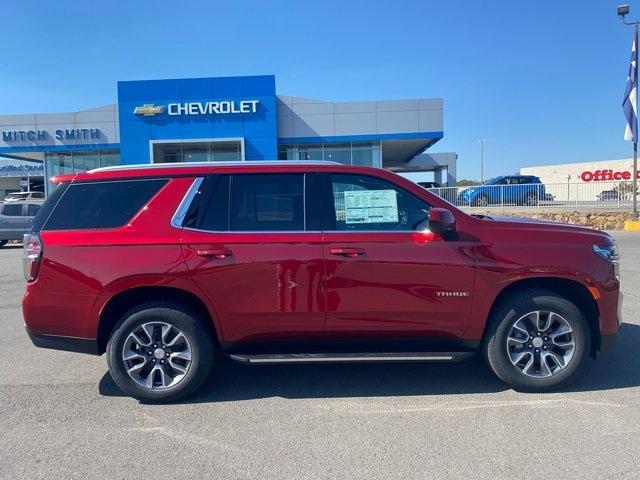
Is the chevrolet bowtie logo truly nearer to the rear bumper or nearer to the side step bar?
the rear bumper

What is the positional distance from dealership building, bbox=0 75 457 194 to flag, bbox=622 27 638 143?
10679 mm

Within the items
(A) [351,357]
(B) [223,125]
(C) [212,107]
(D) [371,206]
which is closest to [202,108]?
(C) [212,107]

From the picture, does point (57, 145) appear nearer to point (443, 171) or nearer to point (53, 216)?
point (53, 216)

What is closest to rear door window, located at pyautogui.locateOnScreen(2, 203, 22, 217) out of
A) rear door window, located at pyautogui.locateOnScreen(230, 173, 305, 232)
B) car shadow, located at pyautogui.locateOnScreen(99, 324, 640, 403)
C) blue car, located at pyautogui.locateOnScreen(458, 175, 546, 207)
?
car shadow, located at pyautogui.locateOnScreen(99, 324, 640, 403)

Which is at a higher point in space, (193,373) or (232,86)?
(232,86)

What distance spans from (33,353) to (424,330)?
447cm

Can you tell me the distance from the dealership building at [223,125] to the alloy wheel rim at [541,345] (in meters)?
25.5

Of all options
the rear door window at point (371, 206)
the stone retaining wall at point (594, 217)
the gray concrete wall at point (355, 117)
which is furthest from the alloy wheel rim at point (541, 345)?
the gray concrete wall at point (355, 117)

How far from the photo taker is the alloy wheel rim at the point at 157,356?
4.26m

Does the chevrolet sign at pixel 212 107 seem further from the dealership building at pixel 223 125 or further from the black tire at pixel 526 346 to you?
the black tire at pixel 526 346

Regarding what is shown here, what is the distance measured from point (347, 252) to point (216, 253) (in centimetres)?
107

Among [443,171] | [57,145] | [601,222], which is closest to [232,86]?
[57,145]

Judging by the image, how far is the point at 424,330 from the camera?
169 inches

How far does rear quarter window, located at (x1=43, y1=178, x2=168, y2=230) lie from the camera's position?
4.30 meters
